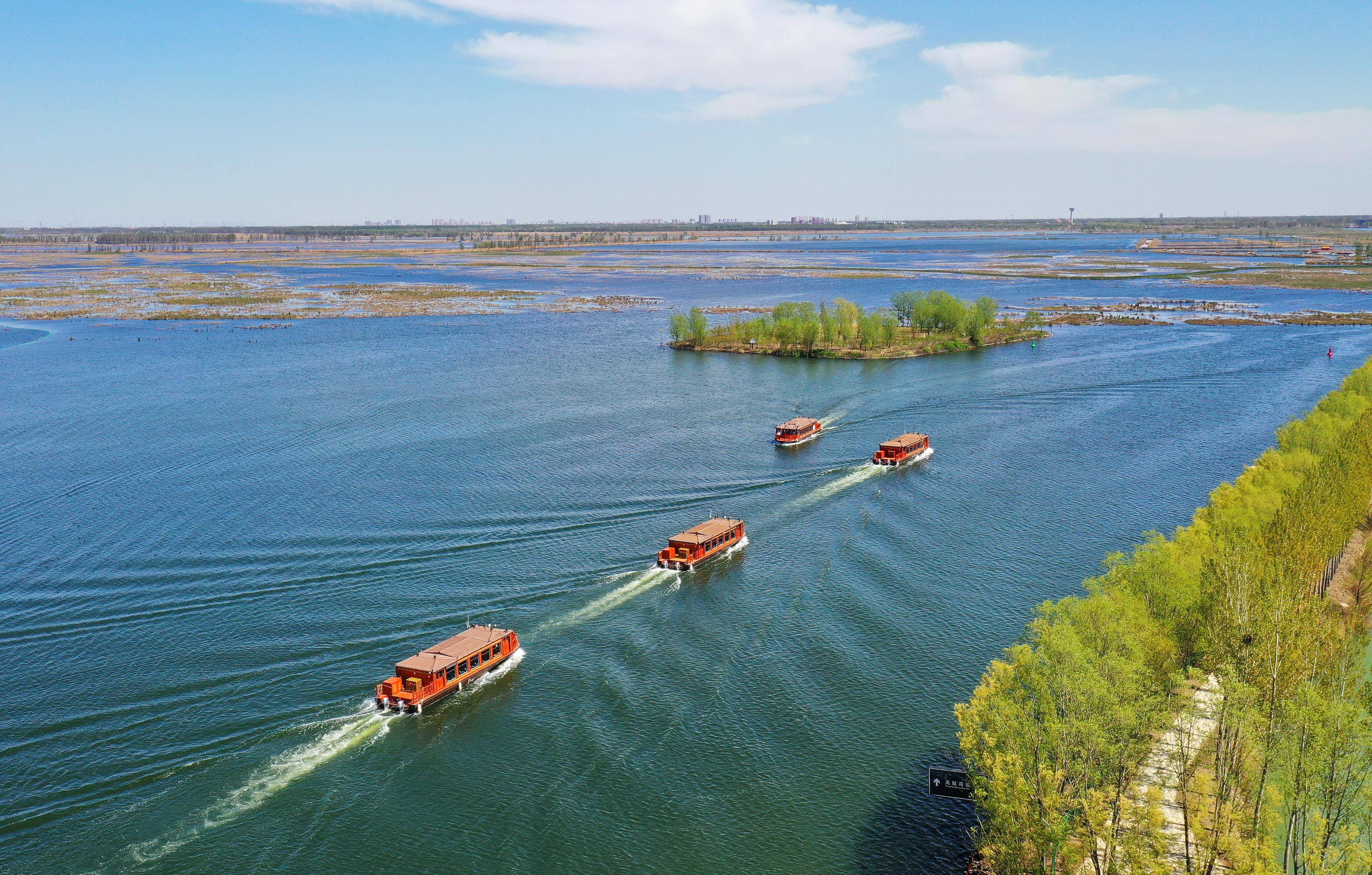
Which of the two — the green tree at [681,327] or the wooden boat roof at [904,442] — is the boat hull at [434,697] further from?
the green tree at [681,327]

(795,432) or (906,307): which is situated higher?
(906,307)

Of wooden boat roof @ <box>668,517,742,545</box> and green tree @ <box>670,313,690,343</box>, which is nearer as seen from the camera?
wooden boat roof @ <box>668,517,742,545</box>

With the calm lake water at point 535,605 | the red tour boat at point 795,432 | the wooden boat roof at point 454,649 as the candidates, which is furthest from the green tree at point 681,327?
the wooden boat roof at point 454,649

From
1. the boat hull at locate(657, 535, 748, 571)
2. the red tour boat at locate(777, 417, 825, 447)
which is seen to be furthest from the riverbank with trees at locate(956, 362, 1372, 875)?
the red tour boat at locate(777, 417, 825, 447)

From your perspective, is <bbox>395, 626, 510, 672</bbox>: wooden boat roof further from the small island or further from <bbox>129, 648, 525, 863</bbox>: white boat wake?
the small island

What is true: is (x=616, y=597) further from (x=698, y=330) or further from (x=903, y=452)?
(x=698, y=330)

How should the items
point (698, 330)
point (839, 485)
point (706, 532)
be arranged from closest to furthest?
point (706, 532), point (839, 485), point (698, 330)

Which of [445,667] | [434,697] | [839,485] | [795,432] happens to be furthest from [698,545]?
[795,432]
